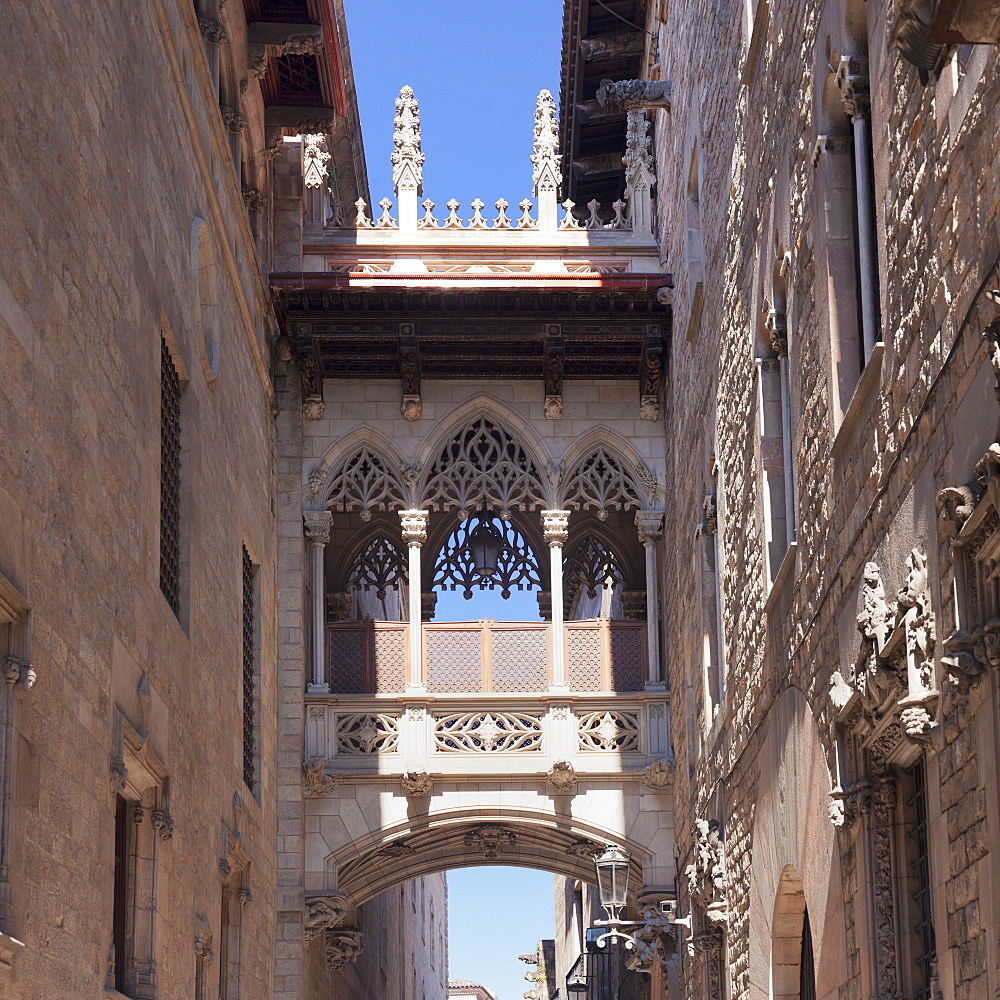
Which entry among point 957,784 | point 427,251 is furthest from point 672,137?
point 957,784

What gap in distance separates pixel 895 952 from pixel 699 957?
7.49 metres

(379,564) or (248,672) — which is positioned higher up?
(379,564)

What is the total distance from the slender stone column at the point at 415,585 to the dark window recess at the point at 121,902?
747cm

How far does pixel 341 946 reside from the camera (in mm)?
19688

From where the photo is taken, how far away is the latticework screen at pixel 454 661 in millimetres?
17953

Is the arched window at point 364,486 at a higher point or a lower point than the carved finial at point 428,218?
lower

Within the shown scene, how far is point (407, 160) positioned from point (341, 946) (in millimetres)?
8612

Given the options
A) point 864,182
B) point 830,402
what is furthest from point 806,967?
point 864,182

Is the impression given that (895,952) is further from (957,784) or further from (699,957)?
(699,957)

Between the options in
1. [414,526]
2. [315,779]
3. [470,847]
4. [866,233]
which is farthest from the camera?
[470,847]

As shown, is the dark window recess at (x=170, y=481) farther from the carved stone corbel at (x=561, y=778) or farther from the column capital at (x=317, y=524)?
the carved stone corbel at (x=561, y=778)

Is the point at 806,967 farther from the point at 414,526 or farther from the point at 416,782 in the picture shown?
the point at 414,526

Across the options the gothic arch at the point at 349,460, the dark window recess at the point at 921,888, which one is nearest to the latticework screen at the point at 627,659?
the gothic arch at the point at 349,460

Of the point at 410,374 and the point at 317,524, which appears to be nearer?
the point at 317,524
